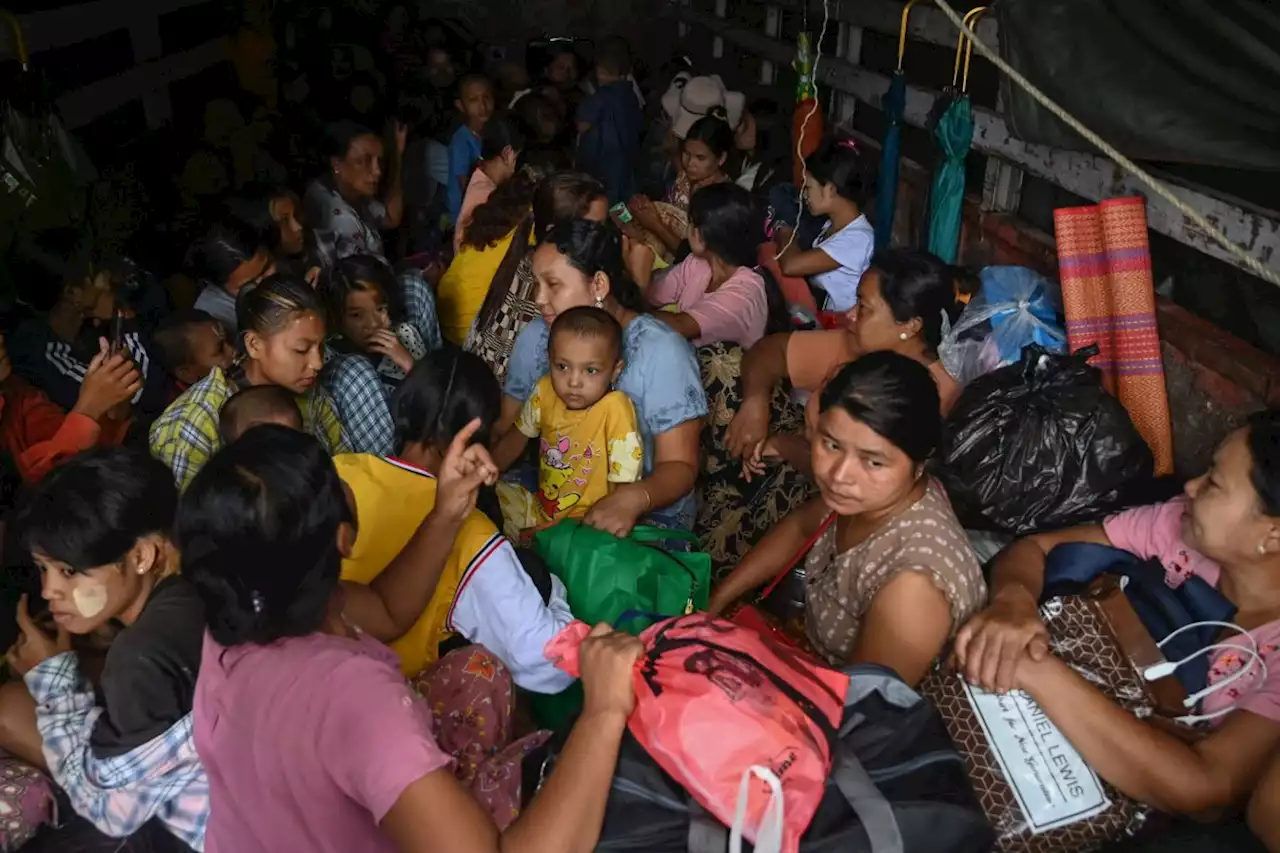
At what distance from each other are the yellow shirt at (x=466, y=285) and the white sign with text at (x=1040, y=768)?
2784 mm

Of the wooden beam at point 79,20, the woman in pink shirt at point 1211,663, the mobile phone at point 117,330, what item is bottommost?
the mobile phone at point 117,330

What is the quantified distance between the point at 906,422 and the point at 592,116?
15.6 ft

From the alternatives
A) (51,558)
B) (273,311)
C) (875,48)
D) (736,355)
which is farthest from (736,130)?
(51,558)

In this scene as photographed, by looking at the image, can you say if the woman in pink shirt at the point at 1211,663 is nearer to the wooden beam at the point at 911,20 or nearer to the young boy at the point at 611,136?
the wooden beam at the point at 911,20

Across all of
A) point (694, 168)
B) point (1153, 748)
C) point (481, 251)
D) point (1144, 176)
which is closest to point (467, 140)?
point (694, 168)

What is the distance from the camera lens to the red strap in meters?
2.34

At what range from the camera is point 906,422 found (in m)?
1.99

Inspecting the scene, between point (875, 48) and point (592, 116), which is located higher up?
point (875, 48)

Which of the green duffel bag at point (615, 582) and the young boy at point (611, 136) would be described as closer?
the green duffel bag at point (615, 582)

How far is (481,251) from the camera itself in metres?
4.05

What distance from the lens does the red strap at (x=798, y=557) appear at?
2340 mm

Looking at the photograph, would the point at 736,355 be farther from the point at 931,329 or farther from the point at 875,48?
the point at 875,48

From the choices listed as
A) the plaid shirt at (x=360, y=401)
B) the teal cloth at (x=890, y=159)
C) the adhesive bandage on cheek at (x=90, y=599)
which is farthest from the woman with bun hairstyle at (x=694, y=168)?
the adhesive bandage on cheek at (x=90, y=599)

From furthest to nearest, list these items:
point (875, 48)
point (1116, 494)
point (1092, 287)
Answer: point (875, 48) < point (1092, 287) < point (1116, 494)
